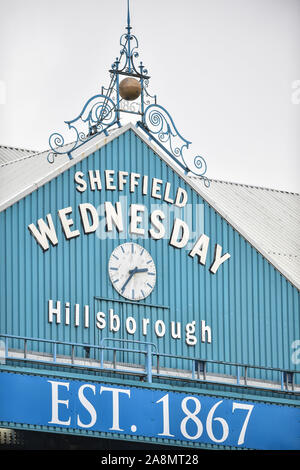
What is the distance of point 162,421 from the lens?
50.6 m

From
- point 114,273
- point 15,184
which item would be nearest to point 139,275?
point 114,273

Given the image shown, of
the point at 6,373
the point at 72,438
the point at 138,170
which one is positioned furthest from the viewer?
the point at 138,170

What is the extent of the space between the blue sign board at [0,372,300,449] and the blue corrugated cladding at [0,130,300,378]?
309 centimetres

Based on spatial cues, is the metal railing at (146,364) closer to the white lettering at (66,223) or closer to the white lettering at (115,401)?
the white lettering at (115,401)

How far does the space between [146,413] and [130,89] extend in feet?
32.3

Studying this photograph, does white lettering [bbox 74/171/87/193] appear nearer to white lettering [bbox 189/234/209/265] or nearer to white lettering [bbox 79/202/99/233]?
white lettering [bbox 79/202/99/233]

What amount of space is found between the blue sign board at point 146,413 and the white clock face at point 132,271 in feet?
13.5

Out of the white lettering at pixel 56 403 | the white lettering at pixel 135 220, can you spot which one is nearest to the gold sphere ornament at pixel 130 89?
the white lettering at pixel 135 220

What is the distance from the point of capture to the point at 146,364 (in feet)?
172

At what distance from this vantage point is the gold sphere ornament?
2186 inches

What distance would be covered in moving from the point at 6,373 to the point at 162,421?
4478 mm

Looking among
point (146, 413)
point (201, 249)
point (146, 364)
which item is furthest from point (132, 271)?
point (146, 413)

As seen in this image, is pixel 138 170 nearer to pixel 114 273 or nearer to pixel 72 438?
pixel 114 273

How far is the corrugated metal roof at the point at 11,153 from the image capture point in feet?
205
